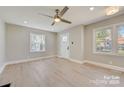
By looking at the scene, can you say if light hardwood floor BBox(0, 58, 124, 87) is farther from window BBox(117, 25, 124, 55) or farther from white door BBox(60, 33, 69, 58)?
white door BBox(60, 33, 69, 58)

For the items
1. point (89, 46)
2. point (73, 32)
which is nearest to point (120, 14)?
point (89, 46)

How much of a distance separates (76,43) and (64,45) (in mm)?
1690

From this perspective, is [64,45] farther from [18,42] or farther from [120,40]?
[120,40]

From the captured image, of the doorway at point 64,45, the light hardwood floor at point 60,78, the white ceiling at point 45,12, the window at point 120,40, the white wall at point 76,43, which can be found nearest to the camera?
the light hardwood floor at point 60,78

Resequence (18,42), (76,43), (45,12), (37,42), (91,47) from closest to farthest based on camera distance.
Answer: (45,12), (91,47), (18,42), (76,43), (37,42)

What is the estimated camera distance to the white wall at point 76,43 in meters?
5.52

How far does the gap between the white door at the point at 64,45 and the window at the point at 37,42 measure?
1.52 metres

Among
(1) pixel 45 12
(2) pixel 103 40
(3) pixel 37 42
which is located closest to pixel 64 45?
(3) pixel 37 42

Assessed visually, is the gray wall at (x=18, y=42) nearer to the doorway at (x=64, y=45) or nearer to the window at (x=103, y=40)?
the doorway at (x=64, y=45)

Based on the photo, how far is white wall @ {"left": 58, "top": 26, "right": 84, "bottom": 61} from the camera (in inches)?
217

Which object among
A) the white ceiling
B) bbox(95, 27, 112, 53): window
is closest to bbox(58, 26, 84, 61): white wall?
bbox(95, 27, 112, 53): window

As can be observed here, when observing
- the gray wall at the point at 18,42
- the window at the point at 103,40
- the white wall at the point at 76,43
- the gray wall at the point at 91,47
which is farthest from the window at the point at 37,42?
the window at the point at 103,40

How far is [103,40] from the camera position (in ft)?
15.8
